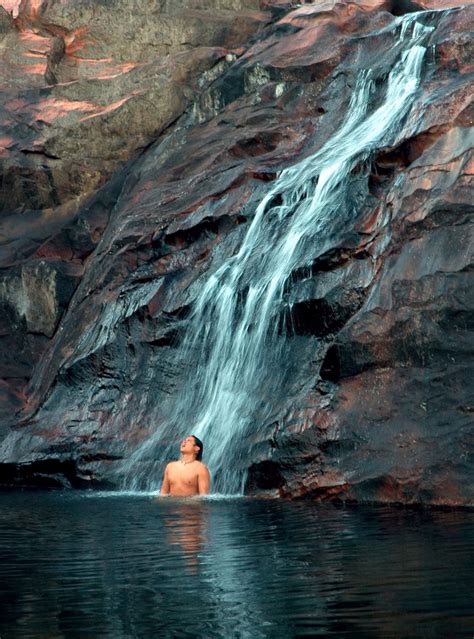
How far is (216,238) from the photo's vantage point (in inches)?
666

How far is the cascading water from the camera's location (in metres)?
13.6

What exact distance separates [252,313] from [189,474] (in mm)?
2733

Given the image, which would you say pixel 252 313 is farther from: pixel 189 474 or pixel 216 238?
pixel 216 238

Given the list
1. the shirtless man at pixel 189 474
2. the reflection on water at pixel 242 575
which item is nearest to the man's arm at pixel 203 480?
the shirtless man at pixel 189 474

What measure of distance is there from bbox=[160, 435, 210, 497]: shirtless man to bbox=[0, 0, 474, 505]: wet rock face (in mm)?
619

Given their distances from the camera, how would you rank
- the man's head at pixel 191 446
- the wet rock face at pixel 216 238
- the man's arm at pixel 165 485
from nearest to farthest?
the wet rock face at pixel 216 238, the man's head at pixel 191 446, the man's arm at pixel 165 485

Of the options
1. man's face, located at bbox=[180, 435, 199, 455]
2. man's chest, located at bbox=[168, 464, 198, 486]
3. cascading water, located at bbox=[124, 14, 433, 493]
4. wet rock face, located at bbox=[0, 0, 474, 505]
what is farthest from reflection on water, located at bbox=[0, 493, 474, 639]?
cascading water, located at bbox=[124, 14, 433, 493]

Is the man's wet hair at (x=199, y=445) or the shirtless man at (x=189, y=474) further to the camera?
the man's wet hair at (x=199, y=445)

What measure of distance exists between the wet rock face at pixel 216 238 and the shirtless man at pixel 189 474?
24.4 inches

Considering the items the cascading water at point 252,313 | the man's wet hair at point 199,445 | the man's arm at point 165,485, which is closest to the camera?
the man's wet hair at point 199,445

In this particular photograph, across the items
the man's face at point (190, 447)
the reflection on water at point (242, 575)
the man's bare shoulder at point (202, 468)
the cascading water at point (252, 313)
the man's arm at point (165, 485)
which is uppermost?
the cascading water at point (252, 313)

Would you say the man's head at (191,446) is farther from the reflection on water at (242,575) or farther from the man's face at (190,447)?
the reflection on water at (242,575)

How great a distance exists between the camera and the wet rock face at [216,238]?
11.5 m

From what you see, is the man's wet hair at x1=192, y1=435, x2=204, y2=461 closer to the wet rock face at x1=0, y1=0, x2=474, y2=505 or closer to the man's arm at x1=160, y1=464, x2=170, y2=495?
the man's arm at x1=160, y1=464, x2=170, y2=495
